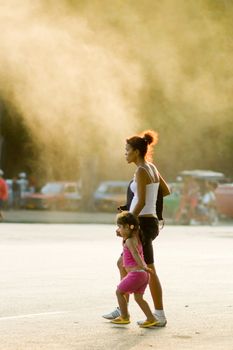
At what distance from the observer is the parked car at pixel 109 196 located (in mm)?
52688

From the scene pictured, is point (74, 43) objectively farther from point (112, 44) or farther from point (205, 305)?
point (205, 305)

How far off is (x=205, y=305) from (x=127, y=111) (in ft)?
102

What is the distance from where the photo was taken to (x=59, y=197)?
5409 centimetres

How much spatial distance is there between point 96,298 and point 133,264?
265 cm

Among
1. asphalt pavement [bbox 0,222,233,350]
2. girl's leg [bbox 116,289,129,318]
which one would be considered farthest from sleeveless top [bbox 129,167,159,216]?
asphalt pavement [bbox 0,222,233,350]

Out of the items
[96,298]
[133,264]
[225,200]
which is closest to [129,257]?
[133,264]

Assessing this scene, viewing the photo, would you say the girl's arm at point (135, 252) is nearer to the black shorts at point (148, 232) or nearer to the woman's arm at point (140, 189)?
the black shorts at point (148, 232)

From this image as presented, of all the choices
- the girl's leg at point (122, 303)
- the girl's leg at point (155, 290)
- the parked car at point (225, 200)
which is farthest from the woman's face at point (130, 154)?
the parked car at point (225, 200)

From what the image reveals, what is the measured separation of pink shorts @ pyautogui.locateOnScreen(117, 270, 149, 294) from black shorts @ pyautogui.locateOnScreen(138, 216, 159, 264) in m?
0.21

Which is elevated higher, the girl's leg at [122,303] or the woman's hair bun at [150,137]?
the woman's hair bun at [150,137]

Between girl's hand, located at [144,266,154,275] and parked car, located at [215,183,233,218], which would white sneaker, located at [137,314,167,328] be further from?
parked car, located at [215,183,233,218]

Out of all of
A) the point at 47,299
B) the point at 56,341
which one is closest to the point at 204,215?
the point at 47,299

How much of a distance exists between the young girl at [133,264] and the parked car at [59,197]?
43114mm

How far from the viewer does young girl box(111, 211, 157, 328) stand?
1040 centimetres
